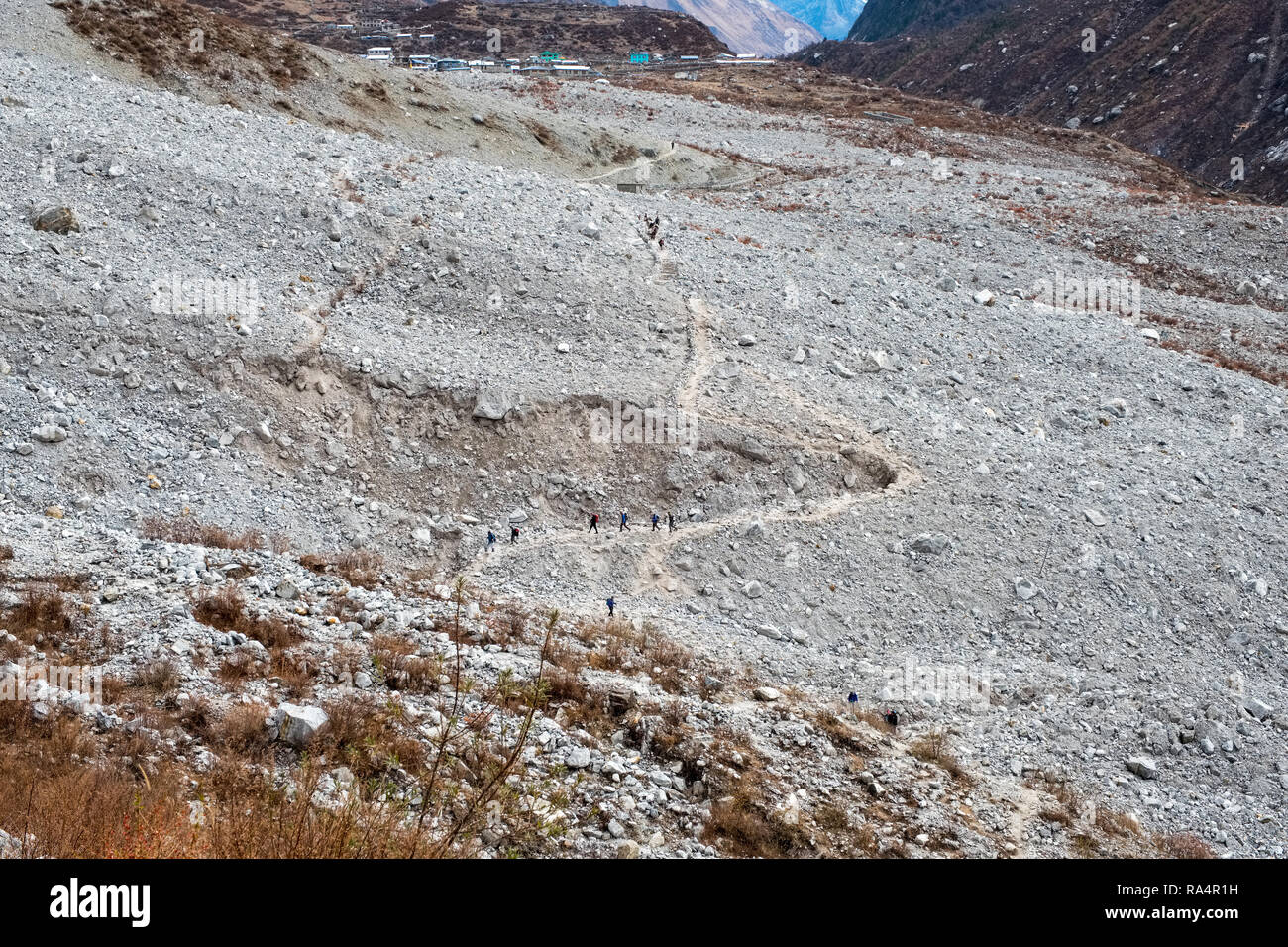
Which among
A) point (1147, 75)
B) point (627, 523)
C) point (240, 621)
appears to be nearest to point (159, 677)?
point (240, 621)

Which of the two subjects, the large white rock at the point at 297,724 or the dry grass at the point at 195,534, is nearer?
the large white rock at the point at 297,724

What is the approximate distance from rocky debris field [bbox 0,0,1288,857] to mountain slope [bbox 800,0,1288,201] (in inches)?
2858

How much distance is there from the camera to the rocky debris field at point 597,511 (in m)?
9.48

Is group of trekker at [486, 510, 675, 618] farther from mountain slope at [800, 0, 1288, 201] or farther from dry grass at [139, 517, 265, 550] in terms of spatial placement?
mountain slope at [800, 0, 1288, 201]

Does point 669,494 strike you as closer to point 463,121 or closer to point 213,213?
point 213,213

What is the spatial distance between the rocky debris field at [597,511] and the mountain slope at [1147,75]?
238 ft

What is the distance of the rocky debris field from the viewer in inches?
373

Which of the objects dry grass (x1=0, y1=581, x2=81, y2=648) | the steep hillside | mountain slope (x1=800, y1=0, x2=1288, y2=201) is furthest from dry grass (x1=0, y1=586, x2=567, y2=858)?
the steep hillside

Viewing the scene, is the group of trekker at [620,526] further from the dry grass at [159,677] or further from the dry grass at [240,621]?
the dry grass at [159,677]

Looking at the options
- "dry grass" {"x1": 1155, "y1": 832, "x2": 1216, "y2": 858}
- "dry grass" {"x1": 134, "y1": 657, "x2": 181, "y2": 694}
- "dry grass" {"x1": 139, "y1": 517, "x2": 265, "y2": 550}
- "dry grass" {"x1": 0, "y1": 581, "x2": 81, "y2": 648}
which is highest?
"dry grass" {"x1": 0, "y1": 581, "x2": 81, "y2": 648}

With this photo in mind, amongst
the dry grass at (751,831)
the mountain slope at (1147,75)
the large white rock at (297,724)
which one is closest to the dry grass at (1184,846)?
the dry grass at (751,831)

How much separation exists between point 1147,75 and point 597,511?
11264cm

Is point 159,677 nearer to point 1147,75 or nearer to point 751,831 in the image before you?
point 751,831
